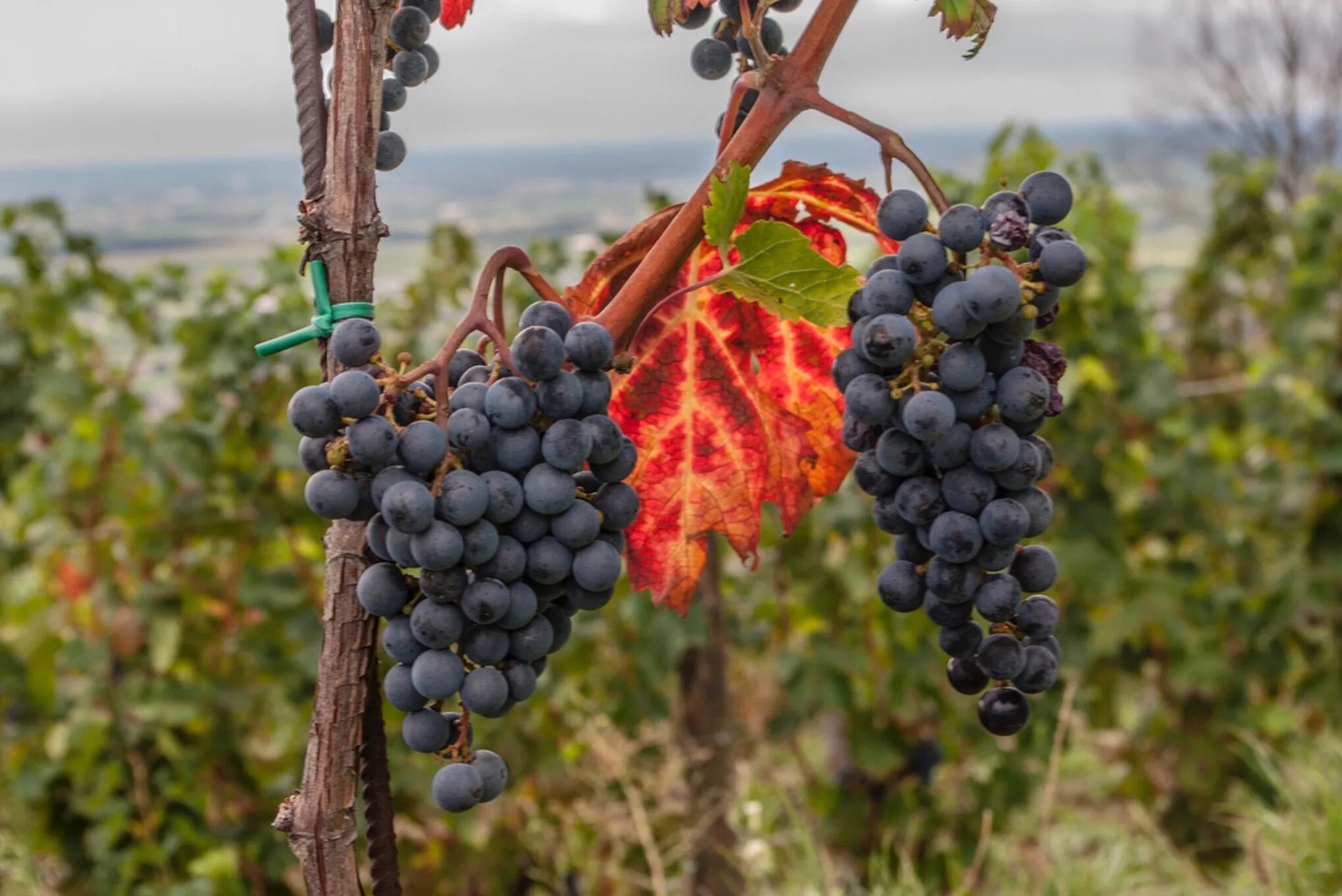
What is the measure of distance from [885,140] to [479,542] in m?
0.37

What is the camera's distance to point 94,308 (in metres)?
2.93

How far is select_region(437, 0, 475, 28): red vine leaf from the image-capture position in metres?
0.86

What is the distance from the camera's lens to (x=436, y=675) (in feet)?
2.19

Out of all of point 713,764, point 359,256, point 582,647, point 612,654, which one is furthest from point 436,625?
point 612,654

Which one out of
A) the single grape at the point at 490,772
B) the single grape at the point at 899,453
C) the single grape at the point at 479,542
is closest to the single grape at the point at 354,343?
the single grape at the point at 479,542

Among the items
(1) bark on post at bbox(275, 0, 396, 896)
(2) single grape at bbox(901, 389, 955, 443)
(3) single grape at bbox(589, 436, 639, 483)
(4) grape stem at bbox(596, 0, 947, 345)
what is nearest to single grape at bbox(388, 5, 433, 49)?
(1) bark on post at bbox(275, 0, 396, 896)

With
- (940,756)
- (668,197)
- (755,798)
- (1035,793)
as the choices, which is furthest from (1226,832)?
(668,197)

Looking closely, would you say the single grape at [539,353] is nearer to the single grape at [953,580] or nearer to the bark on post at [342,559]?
the bark on post at [342,559]

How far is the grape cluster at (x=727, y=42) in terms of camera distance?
87 cm

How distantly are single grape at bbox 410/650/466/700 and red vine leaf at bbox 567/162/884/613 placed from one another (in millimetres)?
185

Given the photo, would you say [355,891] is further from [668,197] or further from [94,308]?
[94,308]

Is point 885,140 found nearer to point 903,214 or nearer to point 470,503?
point 903,214

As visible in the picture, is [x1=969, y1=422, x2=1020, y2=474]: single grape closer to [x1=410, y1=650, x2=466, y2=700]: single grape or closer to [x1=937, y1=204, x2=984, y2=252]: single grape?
[x1=937, y1=204, x2=984, y2=252]: single grape

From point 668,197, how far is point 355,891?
91.4 inches
